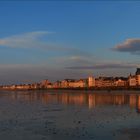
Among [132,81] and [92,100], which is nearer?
[92,100]

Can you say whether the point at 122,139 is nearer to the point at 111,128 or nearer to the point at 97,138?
the point at 97,138

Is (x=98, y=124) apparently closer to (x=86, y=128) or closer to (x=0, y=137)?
(x=86, y=128)

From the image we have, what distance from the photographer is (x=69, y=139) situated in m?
16.4

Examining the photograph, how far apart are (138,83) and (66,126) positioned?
170692mm

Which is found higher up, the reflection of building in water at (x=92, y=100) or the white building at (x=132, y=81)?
the white building at (x=132, y=81)

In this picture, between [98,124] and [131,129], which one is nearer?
[131,129]

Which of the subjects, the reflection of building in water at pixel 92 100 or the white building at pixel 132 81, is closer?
the reflection of building in water at pixel 92 100

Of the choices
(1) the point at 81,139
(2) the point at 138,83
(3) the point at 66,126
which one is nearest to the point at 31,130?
(3) the point at 66,126

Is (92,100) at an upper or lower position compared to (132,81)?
lower

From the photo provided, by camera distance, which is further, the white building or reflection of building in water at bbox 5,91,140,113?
the white building

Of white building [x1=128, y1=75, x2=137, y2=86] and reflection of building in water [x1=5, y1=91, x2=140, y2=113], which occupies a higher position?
white building [x1=128, y1=75, x2=137, y2=86]

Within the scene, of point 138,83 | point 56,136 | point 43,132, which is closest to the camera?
point 56,136

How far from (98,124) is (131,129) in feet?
9.19

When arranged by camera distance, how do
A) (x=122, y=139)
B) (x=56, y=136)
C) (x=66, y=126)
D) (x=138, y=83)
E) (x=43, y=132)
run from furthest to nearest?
(x=138, y=83) → (x=66, y=126) → (x=43, y=132) → (x=56, y=136) → (x=122, y=139)
